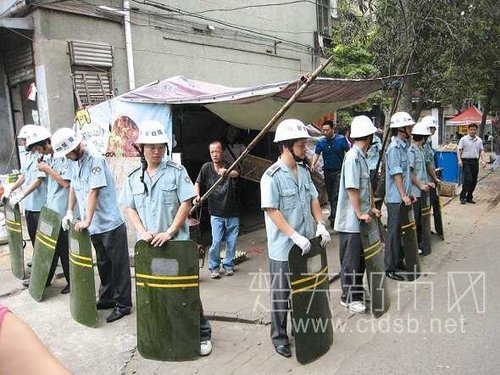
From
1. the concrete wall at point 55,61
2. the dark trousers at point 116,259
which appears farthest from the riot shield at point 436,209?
the concrete wall at point 55,61

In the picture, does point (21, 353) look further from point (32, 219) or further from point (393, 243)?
point (32, 219)

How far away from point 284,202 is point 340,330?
4.35 feet

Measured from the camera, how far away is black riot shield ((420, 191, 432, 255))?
6.00m

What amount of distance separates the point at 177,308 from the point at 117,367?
Answer: 68 centimetres

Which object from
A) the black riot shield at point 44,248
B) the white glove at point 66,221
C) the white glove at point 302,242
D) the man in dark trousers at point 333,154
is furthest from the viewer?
the man in dark trousers at point 333,154

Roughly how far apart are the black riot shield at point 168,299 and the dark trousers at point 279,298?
587 mm

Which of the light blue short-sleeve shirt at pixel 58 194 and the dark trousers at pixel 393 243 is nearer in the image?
the light blue short-sleeve shirt at pixel 58 194

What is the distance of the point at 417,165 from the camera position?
5.80 meters

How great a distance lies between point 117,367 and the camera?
11.8ft

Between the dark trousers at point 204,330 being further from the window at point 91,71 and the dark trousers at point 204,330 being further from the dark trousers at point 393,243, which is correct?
the window at point 91,71

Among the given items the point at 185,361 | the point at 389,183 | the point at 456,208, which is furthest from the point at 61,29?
the point at 456,208

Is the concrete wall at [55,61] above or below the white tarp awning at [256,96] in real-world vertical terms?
above

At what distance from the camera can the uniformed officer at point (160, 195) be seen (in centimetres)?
365

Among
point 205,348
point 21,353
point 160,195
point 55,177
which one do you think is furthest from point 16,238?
point 21,353
